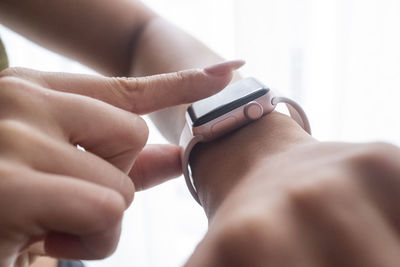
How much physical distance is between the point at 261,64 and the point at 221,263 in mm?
1164

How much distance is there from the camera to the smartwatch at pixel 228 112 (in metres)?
0.47

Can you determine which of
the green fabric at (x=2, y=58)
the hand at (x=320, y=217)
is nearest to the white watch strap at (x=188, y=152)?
the hand at (x=320, y=217)

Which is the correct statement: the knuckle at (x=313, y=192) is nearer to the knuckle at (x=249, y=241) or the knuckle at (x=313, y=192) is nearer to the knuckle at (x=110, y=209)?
the knuckle at (x=249, y=241)

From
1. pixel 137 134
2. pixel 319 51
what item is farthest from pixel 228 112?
pixel 319 51

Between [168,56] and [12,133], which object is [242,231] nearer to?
[12,133]

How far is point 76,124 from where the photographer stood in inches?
14.6

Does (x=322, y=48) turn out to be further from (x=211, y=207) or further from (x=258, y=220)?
(x=258, y=220)

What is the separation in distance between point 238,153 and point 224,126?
0.04 meters

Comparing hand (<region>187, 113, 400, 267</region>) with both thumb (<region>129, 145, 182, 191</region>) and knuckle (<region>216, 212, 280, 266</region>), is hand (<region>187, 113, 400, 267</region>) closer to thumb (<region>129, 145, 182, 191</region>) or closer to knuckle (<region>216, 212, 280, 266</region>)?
knuckle (<region>216, 212, 280, 266</region>)

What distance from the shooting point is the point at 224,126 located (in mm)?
481

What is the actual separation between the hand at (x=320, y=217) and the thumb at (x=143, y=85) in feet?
0.56

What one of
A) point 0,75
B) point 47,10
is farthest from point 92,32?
point 0,75

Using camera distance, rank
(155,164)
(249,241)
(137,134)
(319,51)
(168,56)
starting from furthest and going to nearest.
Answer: (319,51)
(168,56)
(155,164)
(137,134)
(249,241)

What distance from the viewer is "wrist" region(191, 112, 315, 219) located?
43cm
